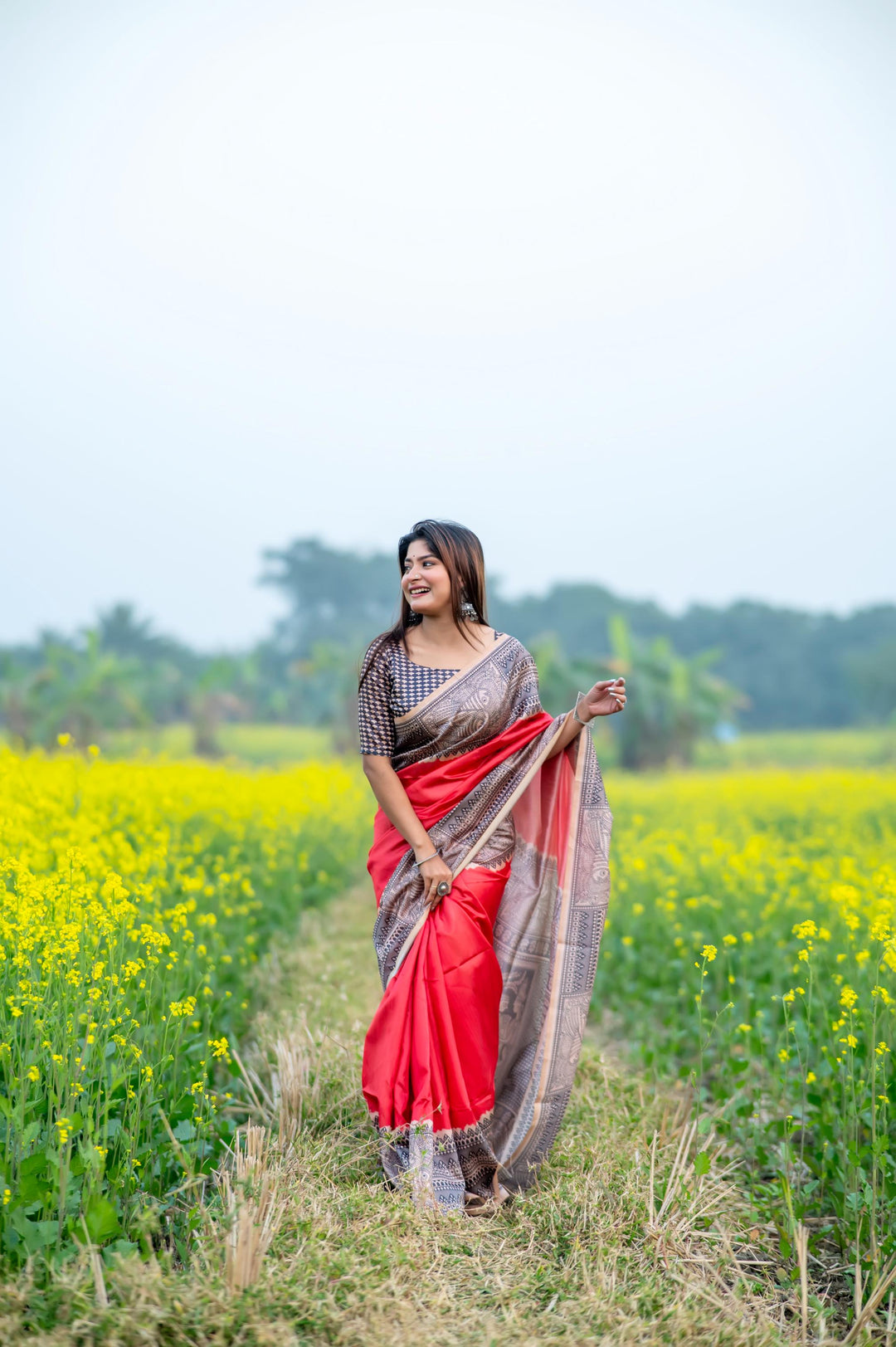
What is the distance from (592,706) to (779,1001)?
1.99m

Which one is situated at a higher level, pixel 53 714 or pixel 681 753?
pixel 53 714

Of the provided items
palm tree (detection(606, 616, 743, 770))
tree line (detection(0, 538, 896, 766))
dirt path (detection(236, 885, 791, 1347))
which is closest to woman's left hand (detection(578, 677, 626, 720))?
dirt path (detection(236, 885, 791, 1347))

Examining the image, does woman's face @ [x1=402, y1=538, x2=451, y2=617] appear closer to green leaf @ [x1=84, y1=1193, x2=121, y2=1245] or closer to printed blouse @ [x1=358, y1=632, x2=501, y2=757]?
printed blouse @ [x1=358, y1=632, x2=501, y2=757]

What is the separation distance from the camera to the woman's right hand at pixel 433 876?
2.90 m

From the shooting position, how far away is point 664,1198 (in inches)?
107

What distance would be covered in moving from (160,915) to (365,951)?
7.32 feet

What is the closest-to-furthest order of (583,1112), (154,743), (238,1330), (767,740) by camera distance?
(238,1330) → (583,1112) → (154,743) → (767,740)

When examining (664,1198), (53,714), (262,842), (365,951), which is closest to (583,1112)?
(664,1198)

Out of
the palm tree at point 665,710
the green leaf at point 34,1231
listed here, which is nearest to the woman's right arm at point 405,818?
the green leaf at point 34,1231

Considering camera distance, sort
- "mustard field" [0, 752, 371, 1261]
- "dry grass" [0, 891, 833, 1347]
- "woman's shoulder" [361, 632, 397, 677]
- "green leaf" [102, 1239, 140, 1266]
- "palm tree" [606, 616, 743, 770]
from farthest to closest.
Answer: "palm tree" [606, 616, 743, 770]
"woman's shoulder" [361, 632, 397, 677]
"mustard field" [0, 752, 371, 1261]
"green leaf" [102, 1239, 140, 1266]
"dry grass" [0, 891, 833, 1347]

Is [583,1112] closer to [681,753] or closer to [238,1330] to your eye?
[238,1330]

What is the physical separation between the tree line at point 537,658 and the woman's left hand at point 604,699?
29.4ft

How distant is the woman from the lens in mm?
2814

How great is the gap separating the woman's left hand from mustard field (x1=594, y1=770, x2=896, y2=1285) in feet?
2.38
